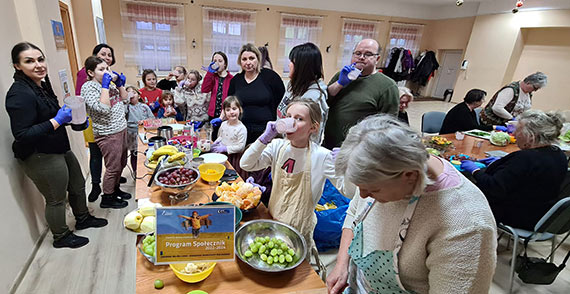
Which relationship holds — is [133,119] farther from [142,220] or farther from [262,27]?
[262,27]

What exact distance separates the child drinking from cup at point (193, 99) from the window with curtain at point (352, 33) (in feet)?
19.4

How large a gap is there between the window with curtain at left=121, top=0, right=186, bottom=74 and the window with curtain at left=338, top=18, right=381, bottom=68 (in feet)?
14.6

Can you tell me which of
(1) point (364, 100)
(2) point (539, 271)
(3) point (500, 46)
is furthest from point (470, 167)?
(3) point (500, 46)

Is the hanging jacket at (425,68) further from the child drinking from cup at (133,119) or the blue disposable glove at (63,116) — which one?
the blue disposable glove at (63,116)

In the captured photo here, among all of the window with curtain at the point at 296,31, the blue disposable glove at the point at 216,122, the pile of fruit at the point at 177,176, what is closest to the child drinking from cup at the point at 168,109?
the blue disposable glove at the point at 216,122

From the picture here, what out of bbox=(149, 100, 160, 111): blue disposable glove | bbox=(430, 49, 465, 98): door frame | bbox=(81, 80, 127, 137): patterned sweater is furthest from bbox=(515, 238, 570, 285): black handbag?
bbox=(430, 49, 465, 98): door frame

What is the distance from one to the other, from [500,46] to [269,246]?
868cm

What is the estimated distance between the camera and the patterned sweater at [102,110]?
220 cm

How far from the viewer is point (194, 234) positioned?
914mm

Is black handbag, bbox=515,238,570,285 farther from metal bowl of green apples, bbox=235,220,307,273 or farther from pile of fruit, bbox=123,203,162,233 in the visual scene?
pile of fruit, bbox=123,203,162,233

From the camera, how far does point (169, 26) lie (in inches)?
240

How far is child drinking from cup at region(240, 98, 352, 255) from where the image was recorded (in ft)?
4.44

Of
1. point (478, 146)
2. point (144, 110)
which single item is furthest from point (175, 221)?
point (478, 146)

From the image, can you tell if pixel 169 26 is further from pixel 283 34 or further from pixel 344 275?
pixel 344 275
